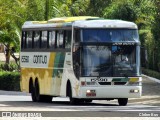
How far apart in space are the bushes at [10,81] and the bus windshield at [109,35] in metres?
16.2

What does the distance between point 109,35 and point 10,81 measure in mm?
17051

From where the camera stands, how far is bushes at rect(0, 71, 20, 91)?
42406 mm

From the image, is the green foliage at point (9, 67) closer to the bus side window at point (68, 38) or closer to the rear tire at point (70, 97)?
the bus side window at point (68, 38)

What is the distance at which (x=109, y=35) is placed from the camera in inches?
1050

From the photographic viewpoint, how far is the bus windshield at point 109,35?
2641 centimetres

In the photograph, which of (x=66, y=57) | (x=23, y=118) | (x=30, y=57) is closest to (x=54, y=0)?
(x=30, y=57)

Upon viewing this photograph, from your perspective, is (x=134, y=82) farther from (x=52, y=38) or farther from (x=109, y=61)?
(x=52, y=38)

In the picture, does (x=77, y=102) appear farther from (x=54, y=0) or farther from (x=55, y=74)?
(x=54, y=0)

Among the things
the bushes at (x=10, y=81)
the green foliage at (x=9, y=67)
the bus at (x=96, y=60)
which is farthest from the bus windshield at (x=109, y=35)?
the green foliage at (x=9, y=67)

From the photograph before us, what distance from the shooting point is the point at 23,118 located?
18359 mm

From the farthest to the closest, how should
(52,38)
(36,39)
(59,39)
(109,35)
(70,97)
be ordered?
1. (36,39)
2. (52,38)
3. (59,39)
4. (70,97)
5. (109,35)

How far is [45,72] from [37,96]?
1.73m

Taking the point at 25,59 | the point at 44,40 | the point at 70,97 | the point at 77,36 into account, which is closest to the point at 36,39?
the point at 44,40

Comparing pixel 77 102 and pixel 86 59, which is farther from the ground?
pixel 86 59
